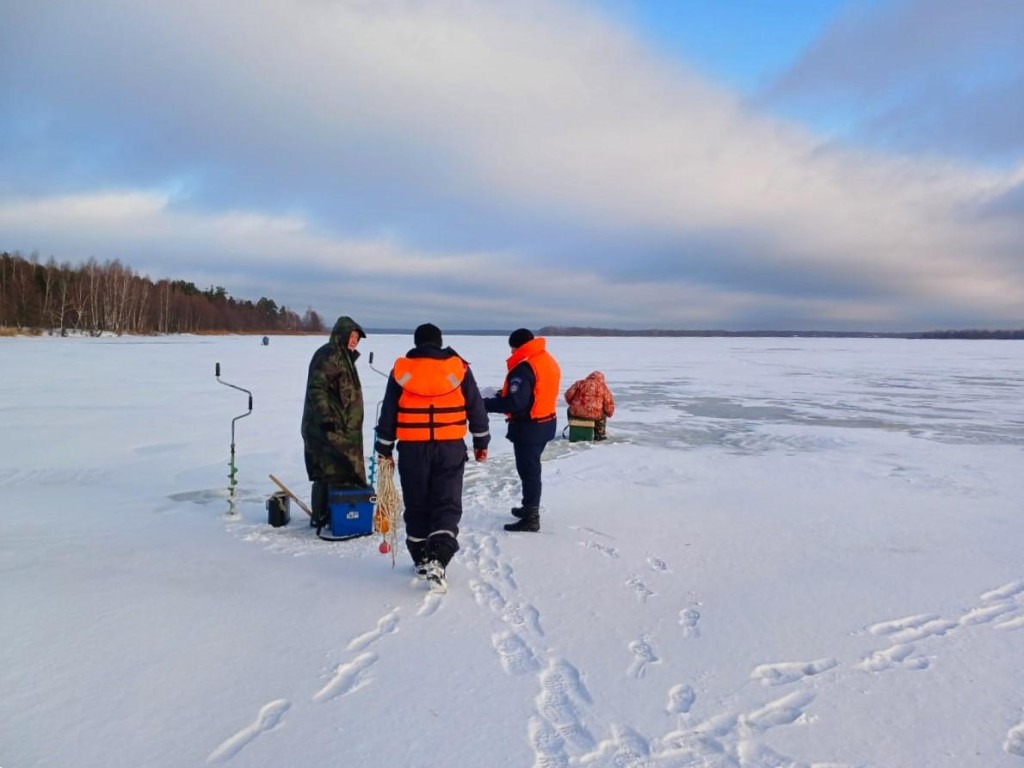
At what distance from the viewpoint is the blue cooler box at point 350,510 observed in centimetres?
490

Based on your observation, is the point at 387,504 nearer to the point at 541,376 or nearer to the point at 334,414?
the point at 334,414

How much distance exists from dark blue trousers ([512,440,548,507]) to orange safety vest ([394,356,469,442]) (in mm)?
1476

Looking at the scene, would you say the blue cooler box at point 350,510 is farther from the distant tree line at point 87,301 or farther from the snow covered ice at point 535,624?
the distant tree line at point 87,301

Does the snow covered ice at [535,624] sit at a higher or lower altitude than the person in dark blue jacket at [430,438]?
lower

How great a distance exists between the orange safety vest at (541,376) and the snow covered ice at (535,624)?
0.97 m

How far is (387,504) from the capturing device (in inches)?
171

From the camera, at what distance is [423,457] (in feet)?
12.9

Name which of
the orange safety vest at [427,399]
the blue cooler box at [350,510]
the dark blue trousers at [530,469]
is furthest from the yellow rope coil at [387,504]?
the dark blue trousers at [530,469]

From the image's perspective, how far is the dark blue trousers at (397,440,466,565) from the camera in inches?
155

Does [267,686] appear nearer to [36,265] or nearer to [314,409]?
[314,409]

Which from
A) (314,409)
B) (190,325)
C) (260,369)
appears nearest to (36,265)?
(190,325)

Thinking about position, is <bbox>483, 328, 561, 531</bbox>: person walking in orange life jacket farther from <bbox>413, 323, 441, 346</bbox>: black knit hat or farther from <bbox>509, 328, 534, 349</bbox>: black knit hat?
<bbox>413, 323, 441, 346</bbox>: black knit hat

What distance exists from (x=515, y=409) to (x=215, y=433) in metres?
6.05

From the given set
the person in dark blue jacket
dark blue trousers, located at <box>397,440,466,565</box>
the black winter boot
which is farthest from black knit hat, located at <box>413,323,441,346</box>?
the black winter boot
